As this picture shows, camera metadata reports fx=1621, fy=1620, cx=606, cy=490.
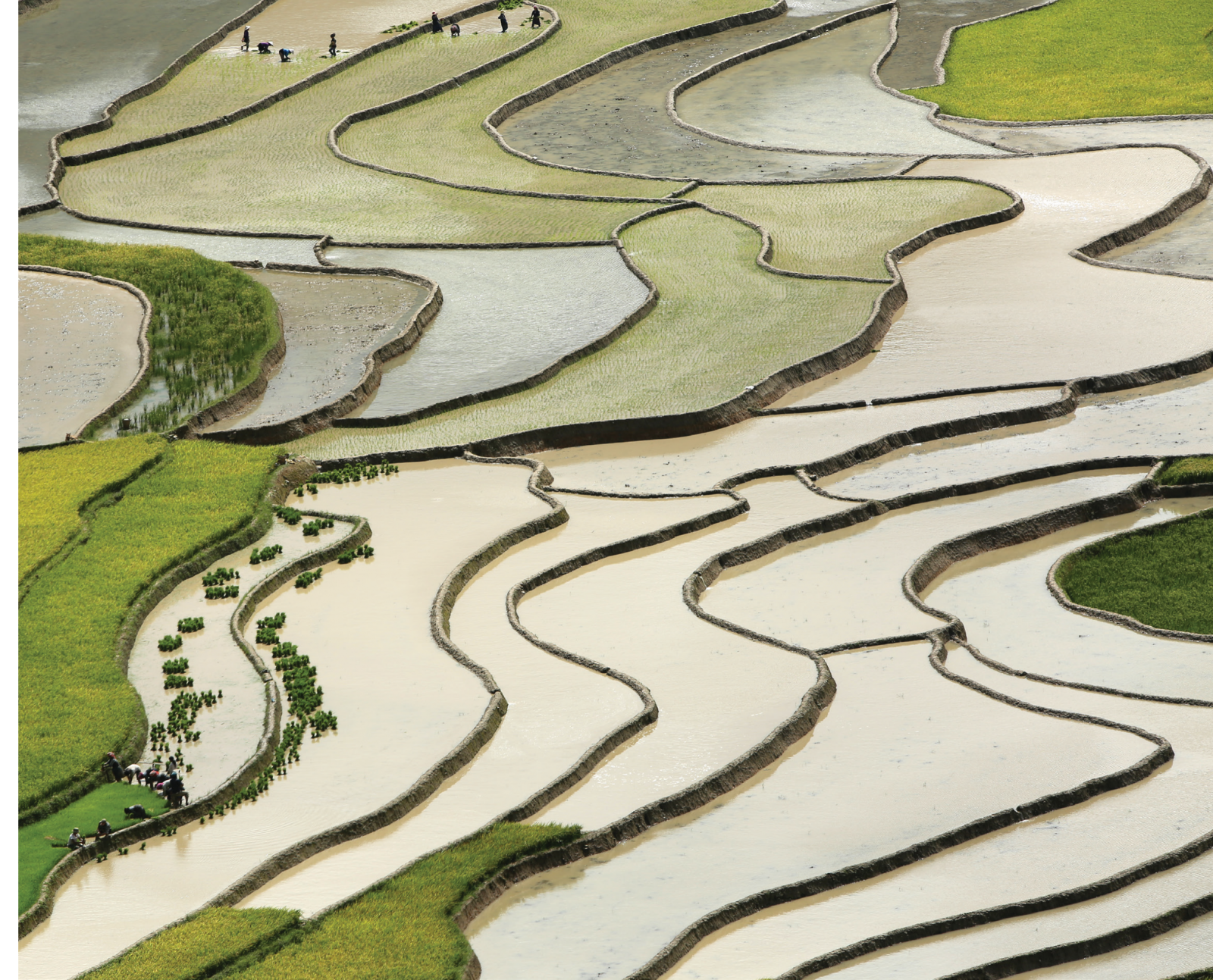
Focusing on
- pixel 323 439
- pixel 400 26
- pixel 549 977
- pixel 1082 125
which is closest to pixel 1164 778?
pixel 549 977

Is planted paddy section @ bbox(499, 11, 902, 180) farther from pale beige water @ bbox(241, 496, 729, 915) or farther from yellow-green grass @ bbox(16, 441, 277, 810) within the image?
yellow-green grass @ bbox(16, 441, 277, 810)

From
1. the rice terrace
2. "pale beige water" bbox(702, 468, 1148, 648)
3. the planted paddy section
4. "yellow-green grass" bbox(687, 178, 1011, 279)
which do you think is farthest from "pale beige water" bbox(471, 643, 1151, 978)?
the planted paddy section

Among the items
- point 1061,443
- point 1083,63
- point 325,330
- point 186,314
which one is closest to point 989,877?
point 1061,443

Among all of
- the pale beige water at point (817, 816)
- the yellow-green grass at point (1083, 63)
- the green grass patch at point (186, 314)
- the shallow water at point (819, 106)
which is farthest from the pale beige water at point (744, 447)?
the yellow-green grass at point (1083, 63)

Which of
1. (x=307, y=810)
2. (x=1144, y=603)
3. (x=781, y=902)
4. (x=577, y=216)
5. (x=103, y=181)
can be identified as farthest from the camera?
(x=103, y=181)

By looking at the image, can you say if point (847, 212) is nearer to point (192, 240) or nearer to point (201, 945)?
point (192, 240)

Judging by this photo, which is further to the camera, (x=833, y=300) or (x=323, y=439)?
(x=833, y=300)

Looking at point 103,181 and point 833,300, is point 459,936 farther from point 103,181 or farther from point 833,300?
point 103,181
